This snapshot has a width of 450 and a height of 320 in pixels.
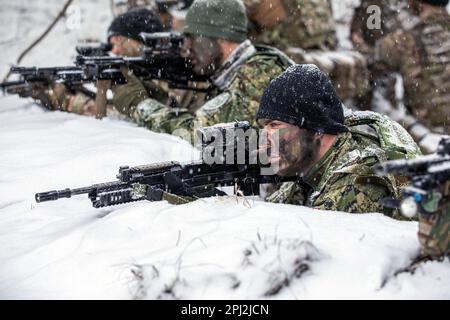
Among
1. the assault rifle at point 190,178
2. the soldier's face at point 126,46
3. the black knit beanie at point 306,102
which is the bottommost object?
the assault rifle at point 190,178

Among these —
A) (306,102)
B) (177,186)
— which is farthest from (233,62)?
(177,186)

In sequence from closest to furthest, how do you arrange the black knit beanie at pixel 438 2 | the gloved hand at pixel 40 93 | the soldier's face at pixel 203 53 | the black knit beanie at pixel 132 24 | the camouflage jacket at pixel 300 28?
the soldier's face at pixel 203 53
the gloved hand at pixel 40 93
the black knit beanie at pixel 132 24
the black knit beanie at pixel 438 2
the camouflage jacket at pixel 300 28

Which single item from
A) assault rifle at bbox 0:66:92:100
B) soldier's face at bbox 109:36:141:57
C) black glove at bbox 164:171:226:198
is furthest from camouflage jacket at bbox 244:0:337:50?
black glove at bbox 164:171:226:198

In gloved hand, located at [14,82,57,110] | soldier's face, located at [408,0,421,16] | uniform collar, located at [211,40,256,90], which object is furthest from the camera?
soldier's face, located at [408,0,421,16]

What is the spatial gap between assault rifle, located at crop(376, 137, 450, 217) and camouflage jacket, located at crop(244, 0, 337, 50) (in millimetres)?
6277

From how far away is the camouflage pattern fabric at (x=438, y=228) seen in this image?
2.18 m

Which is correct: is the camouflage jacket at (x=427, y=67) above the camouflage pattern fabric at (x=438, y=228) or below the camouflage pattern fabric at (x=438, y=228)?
above

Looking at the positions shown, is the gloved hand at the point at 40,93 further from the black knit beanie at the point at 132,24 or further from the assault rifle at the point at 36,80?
the black knit beanie at the point at 132,24

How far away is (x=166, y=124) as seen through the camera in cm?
555

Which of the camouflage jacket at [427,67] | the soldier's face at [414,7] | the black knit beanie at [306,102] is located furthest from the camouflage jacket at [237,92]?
the soldier's face at [414,7]

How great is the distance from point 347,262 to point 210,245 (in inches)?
23.6

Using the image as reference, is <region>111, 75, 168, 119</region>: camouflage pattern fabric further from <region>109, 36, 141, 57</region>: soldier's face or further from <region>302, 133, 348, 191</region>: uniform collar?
<region>302, 133, 348, 191</region>: uniform collar

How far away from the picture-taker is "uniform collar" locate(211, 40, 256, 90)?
5.45 meters

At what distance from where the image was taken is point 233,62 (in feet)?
18.0
